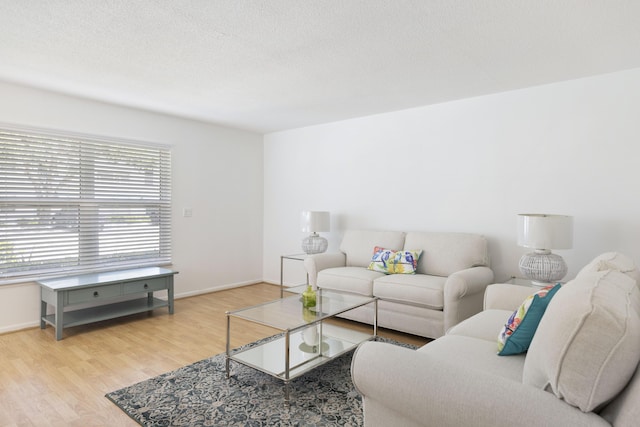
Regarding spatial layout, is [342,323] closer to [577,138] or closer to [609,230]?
[609,230]

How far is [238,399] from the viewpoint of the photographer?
7.70 ft

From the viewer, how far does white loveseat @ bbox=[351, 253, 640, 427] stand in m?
1.05

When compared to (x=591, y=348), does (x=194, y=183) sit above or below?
above

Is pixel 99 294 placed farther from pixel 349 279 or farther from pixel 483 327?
pixel 483 327

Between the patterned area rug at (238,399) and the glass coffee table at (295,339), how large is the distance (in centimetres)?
12

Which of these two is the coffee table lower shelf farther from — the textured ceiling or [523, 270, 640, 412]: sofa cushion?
the textured ceiling

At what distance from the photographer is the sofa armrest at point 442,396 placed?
1111mm

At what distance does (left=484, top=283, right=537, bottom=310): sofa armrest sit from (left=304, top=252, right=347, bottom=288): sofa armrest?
72.5 inches

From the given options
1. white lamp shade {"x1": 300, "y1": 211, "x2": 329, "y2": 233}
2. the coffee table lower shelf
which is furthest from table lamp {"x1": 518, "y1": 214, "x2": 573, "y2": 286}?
white lamp shade {"x1": 300, "y1": 211, "x2": 329, "y2": 233}

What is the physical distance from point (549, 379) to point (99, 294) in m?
3.75

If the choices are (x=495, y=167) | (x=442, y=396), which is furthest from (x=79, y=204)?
(x=495, y=167)

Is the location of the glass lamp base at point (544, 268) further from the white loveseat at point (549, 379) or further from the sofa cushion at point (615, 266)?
the white loveseat at point (549, 379)

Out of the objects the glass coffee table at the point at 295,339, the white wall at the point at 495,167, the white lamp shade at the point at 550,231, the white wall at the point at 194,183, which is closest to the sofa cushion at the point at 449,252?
the white wall at the point at 495,167

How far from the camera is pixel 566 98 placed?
3.43 meters
